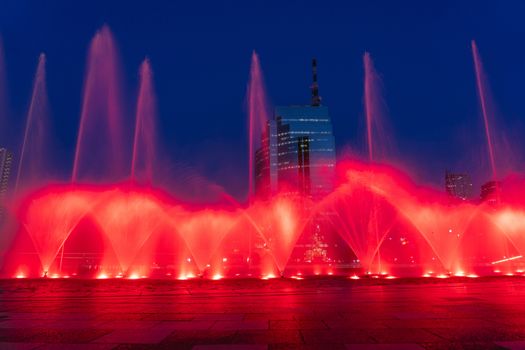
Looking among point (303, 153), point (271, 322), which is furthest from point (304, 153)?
point (271, 322)

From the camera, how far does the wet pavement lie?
709cm

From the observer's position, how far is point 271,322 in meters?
9.22

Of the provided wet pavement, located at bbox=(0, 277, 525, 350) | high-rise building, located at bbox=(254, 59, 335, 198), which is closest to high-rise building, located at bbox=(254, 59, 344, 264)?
high-rise building, located at bbox=(254, 59, 335, 198)

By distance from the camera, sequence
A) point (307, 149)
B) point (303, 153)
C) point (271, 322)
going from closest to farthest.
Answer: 1. point (271, 322)
2. point (303, 153)
3. point (307, 149)

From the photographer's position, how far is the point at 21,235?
1603 inches

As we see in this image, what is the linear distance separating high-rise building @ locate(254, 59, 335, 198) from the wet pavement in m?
138

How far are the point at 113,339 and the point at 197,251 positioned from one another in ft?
83.8

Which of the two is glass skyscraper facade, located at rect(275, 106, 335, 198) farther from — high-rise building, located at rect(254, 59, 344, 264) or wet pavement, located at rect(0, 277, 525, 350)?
wet pavement, located at rect(0, 277, 525, 350)

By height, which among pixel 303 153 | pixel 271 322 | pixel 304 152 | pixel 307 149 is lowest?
pixel 271 322

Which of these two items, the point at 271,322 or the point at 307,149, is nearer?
the point at 271,322

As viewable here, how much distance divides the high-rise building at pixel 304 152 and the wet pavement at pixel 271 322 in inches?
5451

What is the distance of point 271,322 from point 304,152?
477 feet

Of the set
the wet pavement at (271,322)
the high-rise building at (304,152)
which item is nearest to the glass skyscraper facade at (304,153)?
the high-rise building at (304,152)

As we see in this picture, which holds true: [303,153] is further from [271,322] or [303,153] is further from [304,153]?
[271,322]
